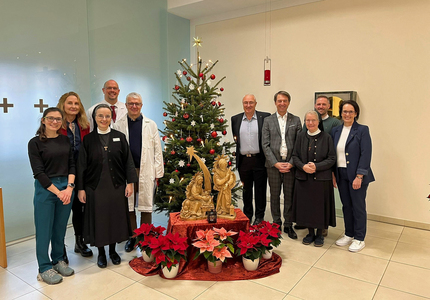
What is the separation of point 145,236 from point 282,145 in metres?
1.93

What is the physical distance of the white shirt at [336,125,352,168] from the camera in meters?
3.57

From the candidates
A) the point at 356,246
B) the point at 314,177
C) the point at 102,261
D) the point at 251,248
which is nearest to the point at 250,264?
the point at 251,248

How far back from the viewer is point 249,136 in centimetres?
412

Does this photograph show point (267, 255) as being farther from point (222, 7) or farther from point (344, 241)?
point (222, 7)

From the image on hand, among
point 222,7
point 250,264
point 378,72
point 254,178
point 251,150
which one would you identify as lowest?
point 250,264

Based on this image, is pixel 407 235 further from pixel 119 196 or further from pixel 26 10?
pixel 26 10

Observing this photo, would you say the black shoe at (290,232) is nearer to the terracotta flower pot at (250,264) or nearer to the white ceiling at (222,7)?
the terracotta flower pot at (250,264)

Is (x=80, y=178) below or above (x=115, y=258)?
above

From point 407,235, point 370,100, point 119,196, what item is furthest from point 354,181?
point 119,196

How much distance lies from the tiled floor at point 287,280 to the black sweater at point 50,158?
99cm

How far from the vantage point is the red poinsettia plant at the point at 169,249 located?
114 inches

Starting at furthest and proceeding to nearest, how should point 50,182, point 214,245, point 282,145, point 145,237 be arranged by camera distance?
point 282,145
point 145,237
point 214,245
point 50,182

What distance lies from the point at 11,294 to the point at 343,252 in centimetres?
332

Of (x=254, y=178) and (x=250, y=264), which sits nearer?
(x=250, y=264)
